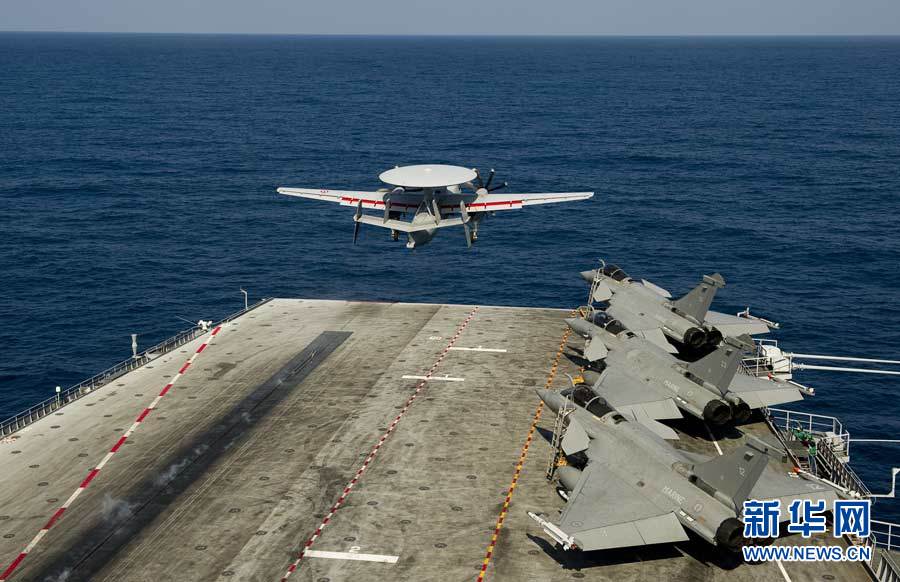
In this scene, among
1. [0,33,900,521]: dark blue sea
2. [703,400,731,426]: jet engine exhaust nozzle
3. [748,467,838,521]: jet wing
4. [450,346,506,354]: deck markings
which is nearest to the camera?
[748,467,838,521]: jet wing

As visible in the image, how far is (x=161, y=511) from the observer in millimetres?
45844

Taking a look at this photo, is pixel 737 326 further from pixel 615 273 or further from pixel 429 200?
pixel 429 200

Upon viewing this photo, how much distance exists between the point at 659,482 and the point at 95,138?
578 ft

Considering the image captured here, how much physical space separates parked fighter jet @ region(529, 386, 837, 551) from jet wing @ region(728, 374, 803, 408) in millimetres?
7836

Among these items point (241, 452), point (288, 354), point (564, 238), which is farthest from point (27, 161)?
point (241, 452)

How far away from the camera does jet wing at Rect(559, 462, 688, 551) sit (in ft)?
131

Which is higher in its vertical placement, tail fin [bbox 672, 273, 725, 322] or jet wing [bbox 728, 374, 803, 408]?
tail fin [bbox 672, 273, 725, 322]

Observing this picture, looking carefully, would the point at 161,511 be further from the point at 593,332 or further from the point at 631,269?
the point at 631,269

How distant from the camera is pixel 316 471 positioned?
164ft

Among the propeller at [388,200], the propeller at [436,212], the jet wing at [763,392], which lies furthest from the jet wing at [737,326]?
the propeller at [388,200]

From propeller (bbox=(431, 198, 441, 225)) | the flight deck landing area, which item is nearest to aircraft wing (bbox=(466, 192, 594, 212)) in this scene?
propeller (bbox=(431, 198, 441, 225))

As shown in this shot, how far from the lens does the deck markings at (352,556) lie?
41125mm

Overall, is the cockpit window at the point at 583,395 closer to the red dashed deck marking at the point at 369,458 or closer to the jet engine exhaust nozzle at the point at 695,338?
the red dashed deck marking at the point at 369,458

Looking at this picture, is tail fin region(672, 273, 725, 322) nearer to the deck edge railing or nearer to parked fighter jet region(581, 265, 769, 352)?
parked fighter jet region(581, 265, 769, 352)
